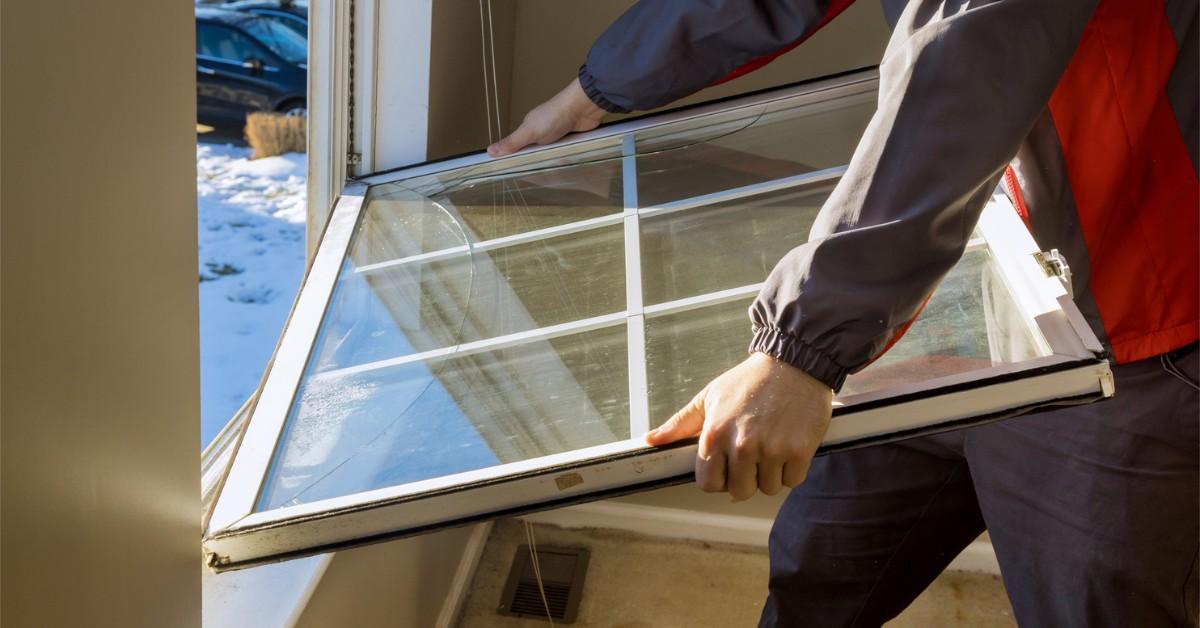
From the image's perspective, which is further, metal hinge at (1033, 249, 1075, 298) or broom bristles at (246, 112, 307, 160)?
broom bristles at (246, 112, 307, 160)

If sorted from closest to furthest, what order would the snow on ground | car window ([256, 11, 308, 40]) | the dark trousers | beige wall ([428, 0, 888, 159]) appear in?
1. the dark trousers
2. beige wall ([428, 0, 888, 159])
3. the snow on ground
4. car window ([256, 11, 308, 40])

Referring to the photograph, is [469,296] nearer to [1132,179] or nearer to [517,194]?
[517,194]

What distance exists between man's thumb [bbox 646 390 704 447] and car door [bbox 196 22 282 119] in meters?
3.47

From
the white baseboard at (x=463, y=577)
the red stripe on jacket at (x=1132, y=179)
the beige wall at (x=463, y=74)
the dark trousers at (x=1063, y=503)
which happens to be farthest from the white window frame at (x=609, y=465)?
the white baseboard at (x=463, y=577)

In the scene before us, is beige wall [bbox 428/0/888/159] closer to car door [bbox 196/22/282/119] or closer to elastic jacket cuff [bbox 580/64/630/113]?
elastic jacket cuff [bbox 580/64/630/113]

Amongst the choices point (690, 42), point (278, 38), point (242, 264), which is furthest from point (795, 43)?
point (278, 38)

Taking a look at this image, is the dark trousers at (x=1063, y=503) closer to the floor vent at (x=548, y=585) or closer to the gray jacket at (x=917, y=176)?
the gray jacket at (x=917, y=176)

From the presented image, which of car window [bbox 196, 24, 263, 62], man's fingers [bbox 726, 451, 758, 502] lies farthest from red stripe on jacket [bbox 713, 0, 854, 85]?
car window [bbox 196, 24, 263, 62]

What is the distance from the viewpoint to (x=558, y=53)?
2355mm

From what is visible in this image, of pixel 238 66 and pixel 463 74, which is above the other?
pixel 463 74

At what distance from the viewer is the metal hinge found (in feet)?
3.39

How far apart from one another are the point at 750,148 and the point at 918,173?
70cm

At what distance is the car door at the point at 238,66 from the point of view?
13.3ft

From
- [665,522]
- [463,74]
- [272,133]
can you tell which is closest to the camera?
[463,74]
